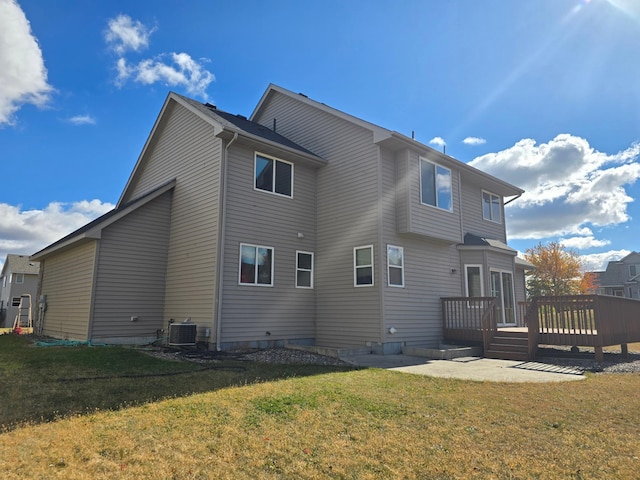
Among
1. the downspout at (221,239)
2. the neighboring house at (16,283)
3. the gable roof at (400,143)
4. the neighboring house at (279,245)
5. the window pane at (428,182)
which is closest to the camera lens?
the downspout at (221,239)

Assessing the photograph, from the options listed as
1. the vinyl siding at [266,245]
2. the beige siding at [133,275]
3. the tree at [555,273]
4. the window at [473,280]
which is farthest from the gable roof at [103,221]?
the tree at [555,273]

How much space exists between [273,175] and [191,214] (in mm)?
A: 2760

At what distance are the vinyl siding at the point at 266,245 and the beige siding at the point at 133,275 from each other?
3156 mm

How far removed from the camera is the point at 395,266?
12148mm

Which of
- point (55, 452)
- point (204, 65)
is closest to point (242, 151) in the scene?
point (204, 65)

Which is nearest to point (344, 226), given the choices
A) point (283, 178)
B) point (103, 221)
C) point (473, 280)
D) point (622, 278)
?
point (283, 178)

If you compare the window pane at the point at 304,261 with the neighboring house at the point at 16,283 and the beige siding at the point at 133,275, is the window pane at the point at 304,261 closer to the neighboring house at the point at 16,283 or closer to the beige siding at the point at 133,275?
the beige siding at the point at 133,275

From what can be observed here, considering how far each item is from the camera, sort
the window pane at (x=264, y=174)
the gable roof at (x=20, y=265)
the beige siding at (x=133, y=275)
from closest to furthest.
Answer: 1. the beige siding at (x=133, y=275)
2. the window pane at (x=264, y=174)
3. the gable roof at (x=20, y=265)

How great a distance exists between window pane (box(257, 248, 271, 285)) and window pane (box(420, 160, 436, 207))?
507cm

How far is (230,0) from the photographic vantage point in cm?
1133

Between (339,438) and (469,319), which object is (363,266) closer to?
(469,319)

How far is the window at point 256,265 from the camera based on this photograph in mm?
11570


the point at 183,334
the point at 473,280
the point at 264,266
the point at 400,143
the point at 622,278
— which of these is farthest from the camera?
the point at 622,278

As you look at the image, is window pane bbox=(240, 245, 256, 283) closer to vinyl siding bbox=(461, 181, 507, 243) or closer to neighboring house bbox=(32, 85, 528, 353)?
neighboring house bbox=(32, 85, 528, 353)
